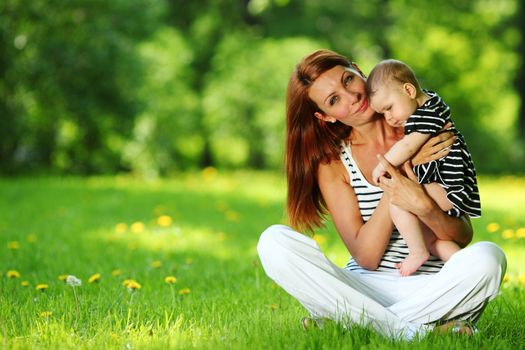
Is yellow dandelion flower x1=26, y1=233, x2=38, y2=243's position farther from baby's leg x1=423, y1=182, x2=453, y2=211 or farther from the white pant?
baby's leg x1=423, y1=182, x2=453, y2=211

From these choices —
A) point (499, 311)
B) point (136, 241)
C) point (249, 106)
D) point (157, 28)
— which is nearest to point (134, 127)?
point (157, 28)

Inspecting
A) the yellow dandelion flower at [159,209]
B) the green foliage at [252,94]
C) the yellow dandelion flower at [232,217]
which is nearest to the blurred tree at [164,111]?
the green foliage at [252,94]

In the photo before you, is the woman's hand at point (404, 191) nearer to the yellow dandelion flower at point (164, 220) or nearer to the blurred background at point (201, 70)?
the yellow dandelion flower at point (164, 220)

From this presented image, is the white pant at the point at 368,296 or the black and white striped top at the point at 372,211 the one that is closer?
the white pant at the point at 368,296

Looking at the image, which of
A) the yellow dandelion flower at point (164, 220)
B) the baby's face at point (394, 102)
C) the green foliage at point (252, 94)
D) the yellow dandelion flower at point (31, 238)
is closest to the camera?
the baby's face at point (394, 102)

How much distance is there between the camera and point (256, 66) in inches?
685

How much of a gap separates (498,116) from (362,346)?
28.0m

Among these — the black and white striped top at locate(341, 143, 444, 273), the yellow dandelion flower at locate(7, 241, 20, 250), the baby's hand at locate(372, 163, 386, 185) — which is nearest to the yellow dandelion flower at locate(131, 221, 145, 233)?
the yellow dandelion flower at locate(7, 241, 20, 250)

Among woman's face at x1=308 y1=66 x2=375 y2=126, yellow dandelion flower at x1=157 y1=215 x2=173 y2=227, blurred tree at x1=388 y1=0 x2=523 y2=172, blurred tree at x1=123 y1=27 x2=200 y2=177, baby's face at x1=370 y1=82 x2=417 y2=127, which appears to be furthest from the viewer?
blurred tree at x1=388 y1=0 x2=523 y2=172

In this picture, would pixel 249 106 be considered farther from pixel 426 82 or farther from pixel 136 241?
pixel 136 241

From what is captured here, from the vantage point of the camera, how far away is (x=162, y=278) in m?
4.58

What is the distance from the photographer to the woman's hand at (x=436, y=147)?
10.3 feet

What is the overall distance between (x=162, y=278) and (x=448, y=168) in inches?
84.0

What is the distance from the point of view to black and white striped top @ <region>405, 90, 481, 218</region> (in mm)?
3143
